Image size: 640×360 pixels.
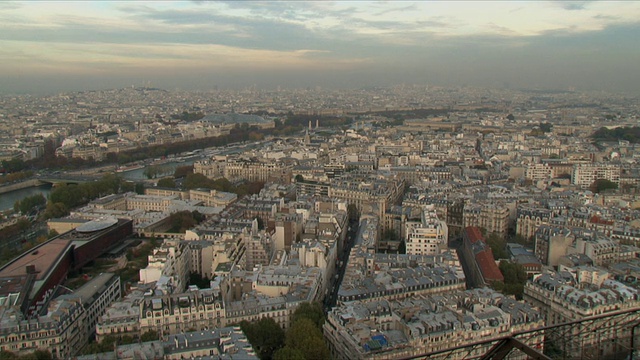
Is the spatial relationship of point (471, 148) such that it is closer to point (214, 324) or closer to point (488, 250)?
point (488, 250)

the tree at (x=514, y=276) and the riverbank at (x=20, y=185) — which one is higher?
the tree at (x=514, y=276)

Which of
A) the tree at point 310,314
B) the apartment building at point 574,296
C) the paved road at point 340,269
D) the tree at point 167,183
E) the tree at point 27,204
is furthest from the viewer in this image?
the tree at point 167,183

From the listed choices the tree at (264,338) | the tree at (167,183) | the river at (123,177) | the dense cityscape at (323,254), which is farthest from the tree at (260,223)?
the river at (123,177)

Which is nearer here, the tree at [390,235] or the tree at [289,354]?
the tree at [289,354]

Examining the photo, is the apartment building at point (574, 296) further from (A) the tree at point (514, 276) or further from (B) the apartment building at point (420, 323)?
(B) the apartment building at point (420, 323)

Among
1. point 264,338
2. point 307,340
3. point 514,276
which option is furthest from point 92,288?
point 514,276

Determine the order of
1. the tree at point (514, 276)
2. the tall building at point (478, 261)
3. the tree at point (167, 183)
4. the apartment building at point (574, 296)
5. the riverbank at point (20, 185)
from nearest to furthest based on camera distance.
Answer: the apartment building at point (574, 296), the tree at point (514, 276), the tall building at point (478, 261), the tree at point (167, 183), the riverbank at point (20, 185)

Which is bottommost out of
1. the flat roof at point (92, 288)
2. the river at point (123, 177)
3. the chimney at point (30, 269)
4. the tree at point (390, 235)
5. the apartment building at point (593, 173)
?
the river at point (123, 177)

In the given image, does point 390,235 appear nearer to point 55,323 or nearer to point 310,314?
point 310,314
